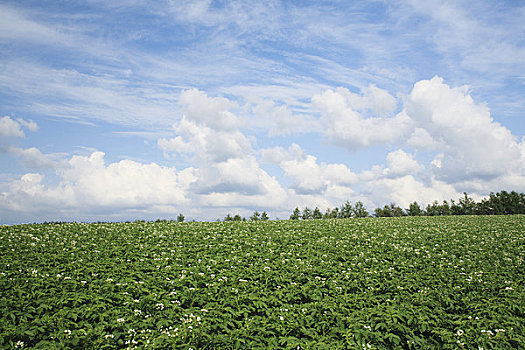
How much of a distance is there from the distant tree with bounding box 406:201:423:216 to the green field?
53.7m

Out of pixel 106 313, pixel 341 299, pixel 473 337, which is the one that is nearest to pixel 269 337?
pixel 341 299

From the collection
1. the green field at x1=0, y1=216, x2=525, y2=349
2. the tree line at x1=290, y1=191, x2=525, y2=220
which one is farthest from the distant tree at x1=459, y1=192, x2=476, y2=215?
the green field at x1=0, y1=216, x2=525, y2=349

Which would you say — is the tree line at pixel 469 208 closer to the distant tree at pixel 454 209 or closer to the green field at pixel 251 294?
the distant tree at pixel 454 209

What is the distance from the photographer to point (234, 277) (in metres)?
10.3

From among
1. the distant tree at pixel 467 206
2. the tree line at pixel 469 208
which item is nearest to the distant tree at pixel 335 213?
the tree line at pixel 469 208

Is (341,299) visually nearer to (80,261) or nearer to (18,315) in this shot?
(18,315)

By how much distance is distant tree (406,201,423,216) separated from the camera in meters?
66.1

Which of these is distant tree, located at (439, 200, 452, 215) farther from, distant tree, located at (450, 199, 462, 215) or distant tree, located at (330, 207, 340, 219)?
distant tree, located at (330, 207, 340, 219)

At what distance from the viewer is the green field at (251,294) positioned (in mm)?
7086

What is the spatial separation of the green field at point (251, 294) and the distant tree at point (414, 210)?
53690 mm

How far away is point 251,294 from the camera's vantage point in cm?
891

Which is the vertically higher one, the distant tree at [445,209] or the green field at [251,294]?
the distant tree at [445,209]

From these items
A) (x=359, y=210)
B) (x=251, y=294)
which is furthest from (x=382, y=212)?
(x=251, y=294)

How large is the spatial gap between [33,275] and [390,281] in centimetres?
1158
